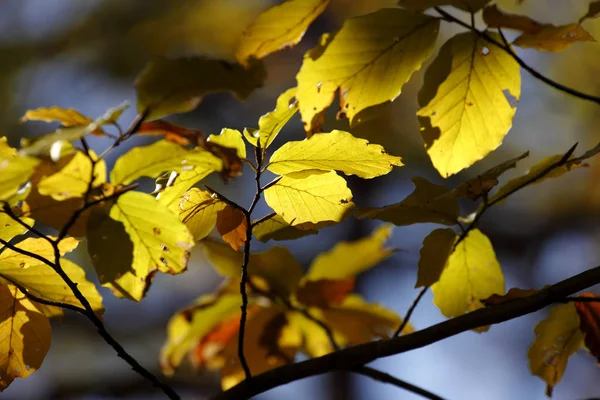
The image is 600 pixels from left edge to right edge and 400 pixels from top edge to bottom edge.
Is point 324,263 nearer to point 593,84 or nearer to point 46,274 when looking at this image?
point 46,274

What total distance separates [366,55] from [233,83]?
221 mm

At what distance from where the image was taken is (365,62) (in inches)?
25.6

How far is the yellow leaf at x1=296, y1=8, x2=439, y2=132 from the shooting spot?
64 centimetres

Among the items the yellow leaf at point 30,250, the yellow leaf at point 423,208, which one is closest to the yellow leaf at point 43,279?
the yellow leaf at point 30,250

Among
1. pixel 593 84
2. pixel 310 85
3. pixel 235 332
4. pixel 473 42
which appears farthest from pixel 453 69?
pixel 593 84

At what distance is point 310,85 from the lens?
0.64m

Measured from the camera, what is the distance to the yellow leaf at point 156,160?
19.6 inches

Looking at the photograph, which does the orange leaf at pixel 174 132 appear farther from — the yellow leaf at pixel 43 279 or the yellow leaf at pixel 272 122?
the yellow leaf at pixel 43 279

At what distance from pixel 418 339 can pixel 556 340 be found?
27 centimetres

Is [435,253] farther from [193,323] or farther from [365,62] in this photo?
[193,323]

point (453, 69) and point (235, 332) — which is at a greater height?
point (453, 69)

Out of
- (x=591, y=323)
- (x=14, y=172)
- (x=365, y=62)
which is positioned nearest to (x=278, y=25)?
(x=365, y=62)

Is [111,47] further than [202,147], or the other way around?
[111,47]

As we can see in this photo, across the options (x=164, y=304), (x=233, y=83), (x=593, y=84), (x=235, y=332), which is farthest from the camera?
(x=164, y=304)
